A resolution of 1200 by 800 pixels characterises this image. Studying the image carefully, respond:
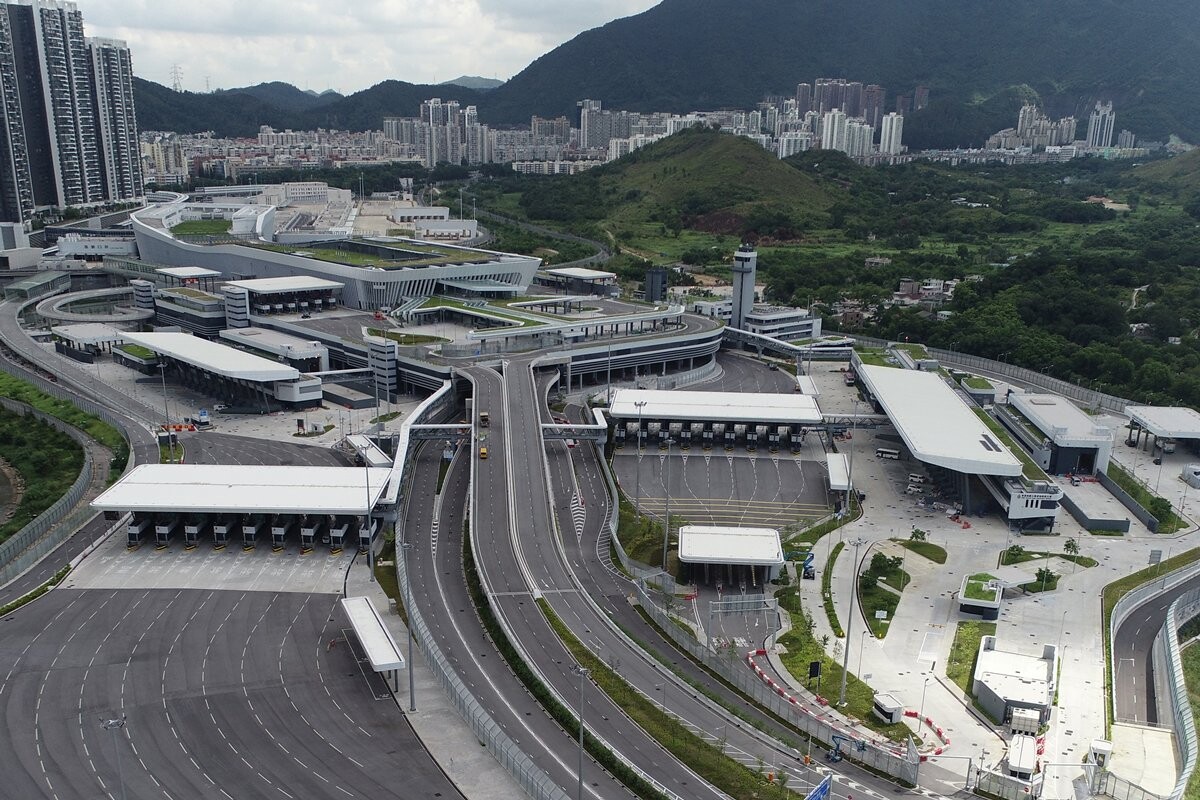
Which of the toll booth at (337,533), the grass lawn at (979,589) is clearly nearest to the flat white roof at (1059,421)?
the grass lawn at (979,589)

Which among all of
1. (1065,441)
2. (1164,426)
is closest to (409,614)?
(1065,441)

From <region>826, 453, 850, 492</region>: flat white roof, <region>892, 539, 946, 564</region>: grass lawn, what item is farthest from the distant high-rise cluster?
<region>892, 539, 946, 564</region>: grass lawn

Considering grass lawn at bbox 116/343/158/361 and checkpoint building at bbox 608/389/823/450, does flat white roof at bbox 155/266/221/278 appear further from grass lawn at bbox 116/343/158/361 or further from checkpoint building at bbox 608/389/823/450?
checkpoint building at bbox 608/389/823/450

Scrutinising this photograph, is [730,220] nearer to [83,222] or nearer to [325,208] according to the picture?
[325,208]

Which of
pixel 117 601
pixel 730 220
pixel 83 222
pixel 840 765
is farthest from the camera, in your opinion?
pixel 730 220

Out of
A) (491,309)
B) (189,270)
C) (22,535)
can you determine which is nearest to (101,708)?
(22,535)
